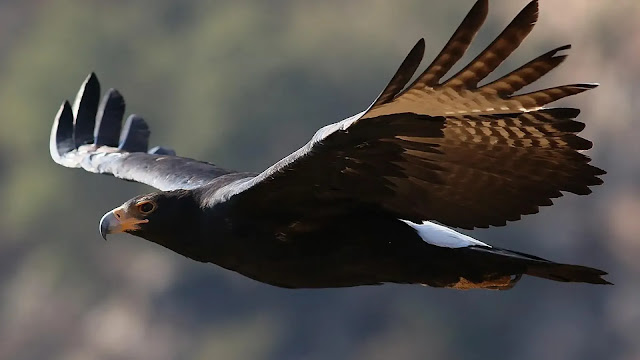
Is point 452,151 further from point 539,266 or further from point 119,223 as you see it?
point 119,223

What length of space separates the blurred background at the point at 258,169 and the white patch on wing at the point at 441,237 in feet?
54.4

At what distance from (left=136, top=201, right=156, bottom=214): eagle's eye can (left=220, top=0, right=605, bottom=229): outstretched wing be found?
0.36m

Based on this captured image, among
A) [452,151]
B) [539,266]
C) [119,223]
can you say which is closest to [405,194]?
[452,151]

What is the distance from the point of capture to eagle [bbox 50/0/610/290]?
4.92 meters

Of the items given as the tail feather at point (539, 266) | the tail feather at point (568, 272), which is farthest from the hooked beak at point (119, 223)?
the tail feather at point (568, 272)

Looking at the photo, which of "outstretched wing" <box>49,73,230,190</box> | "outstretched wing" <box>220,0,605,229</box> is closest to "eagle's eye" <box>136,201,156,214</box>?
"outstretched wing" <box>220,0,605,229</box>

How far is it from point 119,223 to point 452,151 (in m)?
1.55

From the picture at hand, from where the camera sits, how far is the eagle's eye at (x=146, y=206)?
5.90 metres

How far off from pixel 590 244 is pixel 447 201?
64.5ft

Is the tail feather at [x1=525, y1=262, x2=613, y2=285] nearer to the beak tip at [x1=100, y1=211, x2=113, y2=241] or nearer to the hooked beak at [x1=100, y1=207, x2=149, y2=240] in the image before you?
the hooked beak at [x1=100, y1=207, x2=149, y2=240]

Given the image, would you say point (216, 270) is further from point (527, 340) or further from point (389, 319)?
point (527, 340)

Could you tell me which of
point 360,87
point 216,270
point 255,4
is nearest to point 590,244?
point 360,87

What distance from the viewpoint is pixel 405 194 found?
551cm

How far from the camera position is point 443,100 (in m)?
4.94
